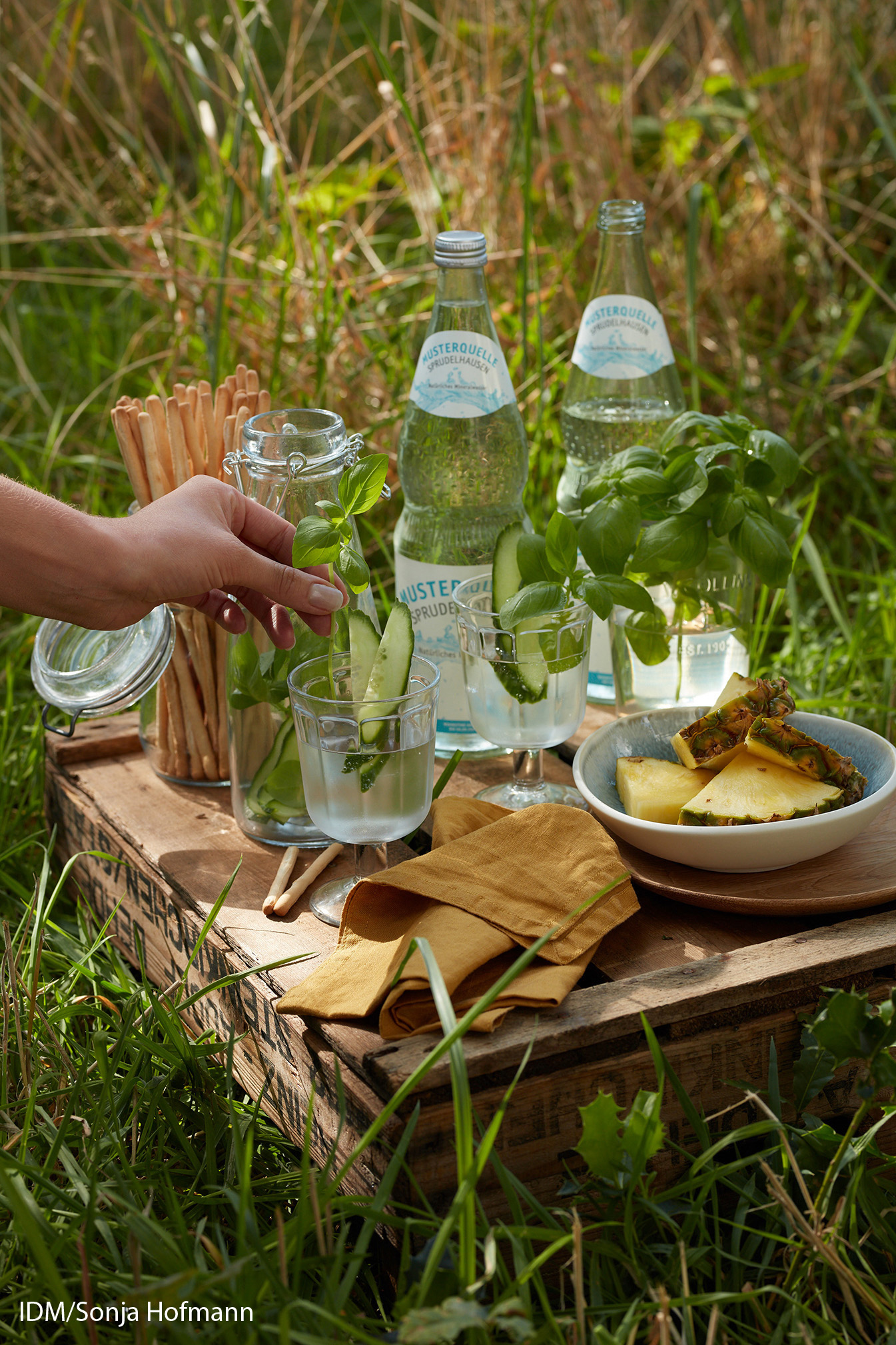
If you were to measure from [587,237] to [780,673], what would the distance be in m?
1.13

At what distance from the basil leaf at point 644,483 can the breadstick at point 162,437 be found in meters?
0.51

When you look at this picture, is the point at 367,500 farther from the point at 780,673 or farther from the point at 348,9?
the point at 348,9

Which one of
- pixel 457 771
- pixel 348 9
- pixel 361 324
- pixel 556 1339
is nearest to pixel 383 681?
pixel 457 771

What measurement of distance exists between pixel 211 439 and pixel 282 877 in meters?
0.51

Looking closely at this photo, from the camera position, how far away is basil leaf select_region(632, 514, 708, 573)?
3.95 ft

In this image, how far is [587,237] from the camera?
2.49 metres

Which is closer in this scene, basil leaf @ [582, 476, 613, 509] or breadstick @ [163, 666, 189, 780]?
basil leaf @ [582, 476, 613, 509]

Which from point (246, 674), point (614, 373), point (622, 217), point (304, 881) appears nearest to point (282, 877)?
point (304, 881)

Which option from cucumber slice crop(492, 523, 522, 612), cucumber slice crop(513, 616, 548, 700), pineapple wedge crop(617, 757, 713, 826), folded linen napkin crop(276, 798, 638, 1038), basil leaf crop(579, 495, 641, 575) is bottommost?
folded linen napkin crop(276, 798, 638, 1038)

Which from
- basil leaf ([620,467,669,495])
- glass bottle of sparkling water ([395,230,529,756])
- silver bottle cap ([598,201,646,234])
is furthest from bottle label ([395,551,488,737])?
silver bottle cap ([598,201,646,234])

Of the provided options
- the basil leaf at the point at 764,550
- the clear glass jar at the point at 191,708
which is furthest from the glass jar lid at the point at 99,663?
the basil leaf at the point at 764,550

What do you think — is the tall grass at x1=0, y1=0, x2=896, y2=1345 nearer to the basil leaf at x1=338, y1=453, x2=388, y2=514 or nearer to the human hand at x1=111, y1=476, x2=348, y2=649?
the human hand at x1=111, y1=476, x2=348, y2=649

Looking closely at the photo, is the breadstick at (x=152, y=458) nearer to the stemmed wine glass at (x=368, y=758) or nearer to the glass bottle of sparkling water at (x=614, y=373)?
the stemmed wine glass at (x=368, y=758)

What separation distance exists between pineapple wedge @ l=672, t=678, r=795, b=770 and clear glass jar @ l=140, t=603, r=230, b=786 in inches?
21.1
